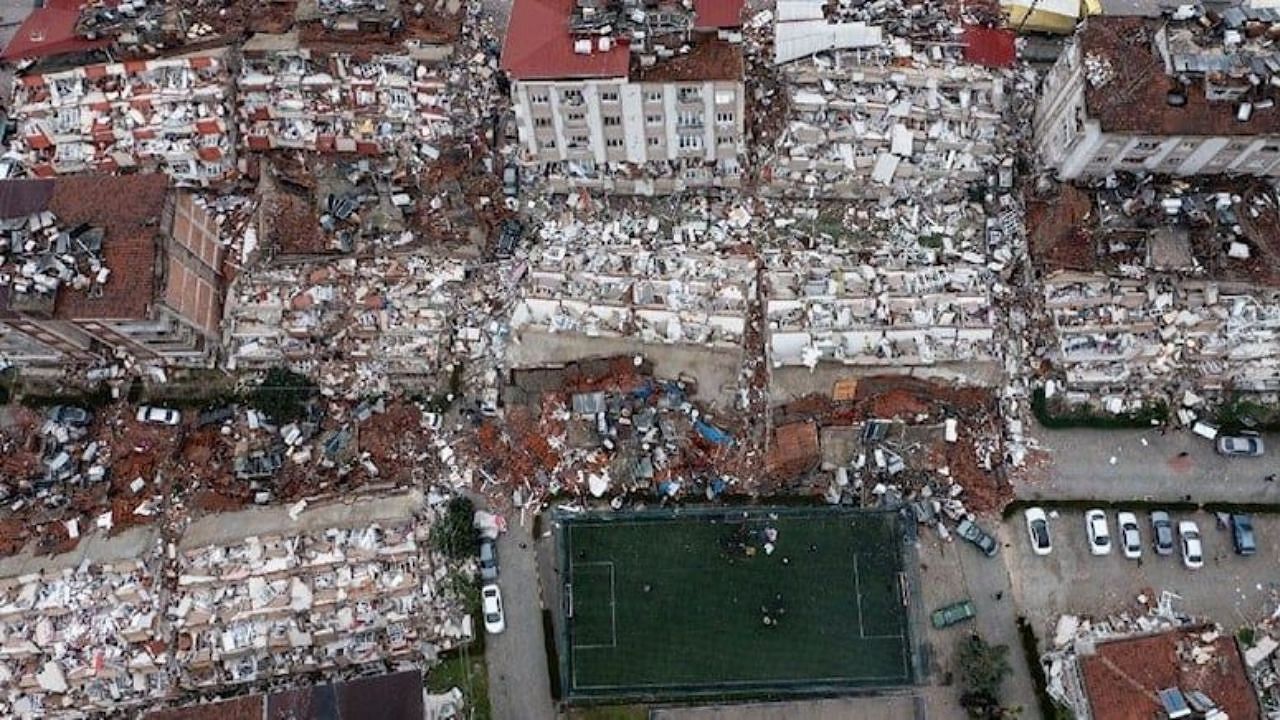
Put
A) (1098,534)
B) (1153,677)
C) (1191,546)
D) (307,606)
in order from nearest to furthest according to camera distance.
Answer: (1153,677), (307,606), (1191,546), (1098,534)

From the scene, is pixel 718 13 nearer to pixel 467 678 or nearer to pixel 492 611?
pixel 492 611

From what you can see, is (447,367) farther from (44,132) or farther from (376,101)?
(44,132)

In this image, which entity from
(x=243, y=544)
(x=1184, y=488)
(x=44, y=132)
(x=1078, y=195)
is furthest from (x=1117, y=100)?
(x=44, y=132)

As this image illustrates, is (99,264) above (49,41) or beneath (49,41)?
beneath

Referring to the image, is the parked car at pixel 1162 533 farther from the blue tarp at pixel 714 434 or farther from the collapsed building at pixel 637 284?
the collapsed building at pixel 637 284

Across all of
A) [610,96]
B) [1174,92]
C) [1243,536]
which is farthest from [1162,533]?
[610,96]

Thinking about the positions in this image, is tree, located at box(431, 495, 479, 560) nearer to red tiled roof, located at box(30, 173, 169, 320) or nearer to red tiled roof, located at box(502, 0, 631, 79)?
red tiled roof, located at box(30, 173, 169, 320)
